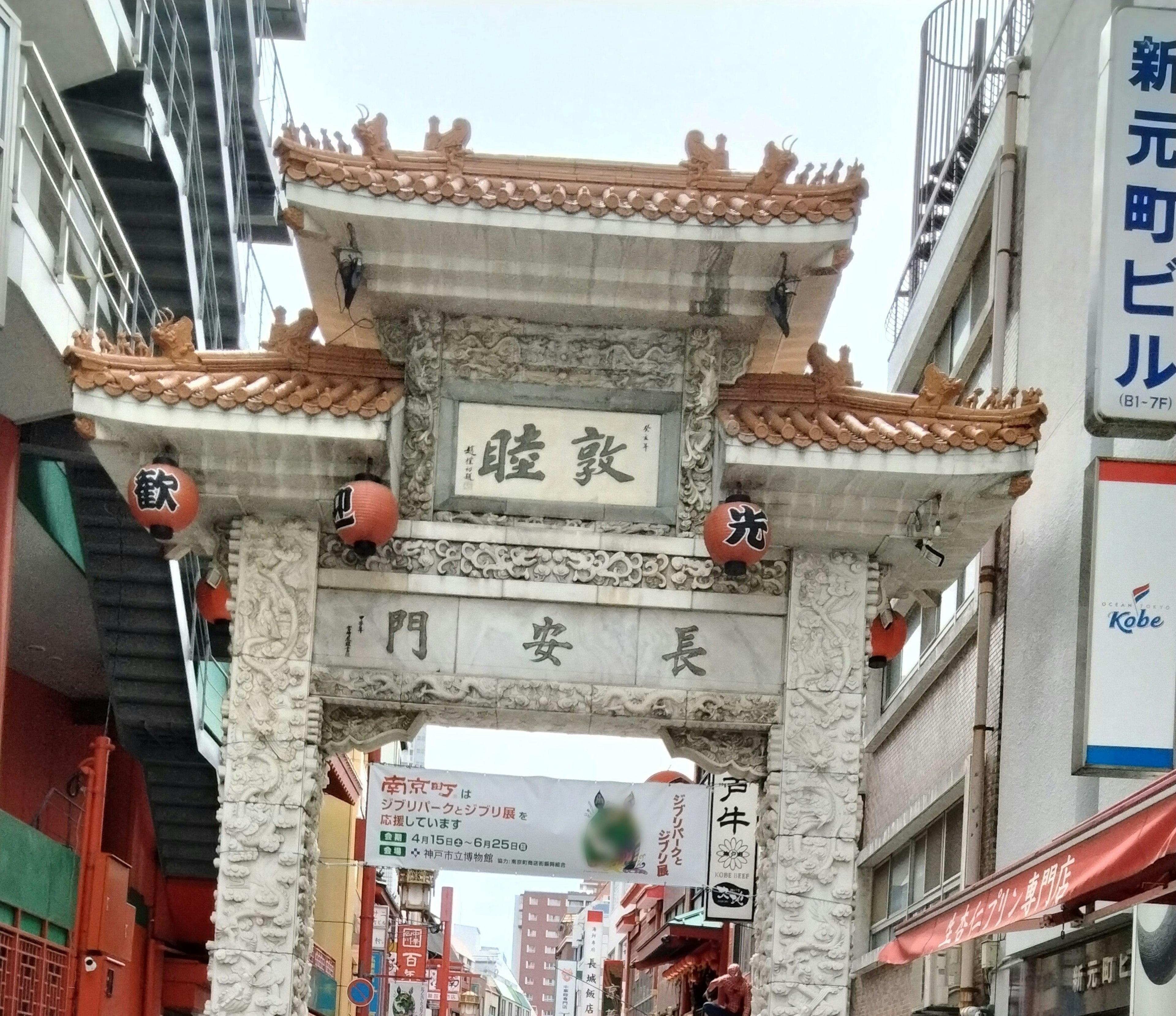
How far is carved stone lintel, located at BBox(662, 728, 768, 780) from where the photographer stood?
40.6 ft

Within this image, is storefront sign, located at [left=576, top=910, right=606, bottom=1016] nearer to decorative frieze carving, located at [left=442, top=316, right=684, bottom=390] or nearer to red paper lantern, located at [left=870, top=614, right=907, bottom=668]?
red paper lantern, located at [left=870, top=614, right=907, bottom=668]

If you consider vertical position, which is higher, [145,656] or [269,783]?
[145,656]

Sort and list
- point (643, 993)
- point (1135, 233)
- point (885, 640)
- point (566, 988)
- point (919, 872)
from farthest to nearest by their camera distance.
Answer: point (566, 988)
point (643, 993)
point (919, 872)
point (885, 640)
point (1135, 233)

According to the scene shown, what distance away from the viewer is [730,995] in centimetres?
1784

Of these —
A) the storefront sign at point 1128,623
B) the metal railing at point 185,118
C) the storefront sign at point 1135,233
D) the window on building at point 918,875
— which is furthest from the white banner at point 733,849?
the storefront sign at point 1135,233

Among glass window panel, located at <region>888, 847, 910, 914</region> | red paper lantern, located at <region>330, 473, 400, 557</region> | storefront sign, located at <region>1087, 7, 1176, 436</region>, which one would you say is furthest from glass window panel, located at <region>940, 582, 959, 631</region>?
storefront sign, located at <region>1087, 7, 1176, 436</region>

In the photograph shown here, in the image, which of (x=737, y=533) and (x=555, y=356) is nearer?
(x=737, y=533)

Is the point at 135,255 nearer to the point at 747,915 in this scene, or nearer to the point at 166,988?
the point at 166,988

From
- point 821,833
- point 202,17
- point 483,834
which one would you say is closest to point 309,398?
point 483,834

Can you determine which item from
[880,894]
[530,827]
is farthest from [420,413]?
[880,894]

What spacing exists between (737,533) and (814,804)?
1.95 metres

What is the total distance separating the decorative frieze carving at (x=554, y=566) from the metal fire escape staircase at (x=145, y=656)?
131 inches

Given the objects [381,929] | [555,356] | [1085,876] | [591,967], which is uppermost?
[555,356]

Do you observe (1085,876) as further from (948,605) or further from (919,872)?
(919,872)
